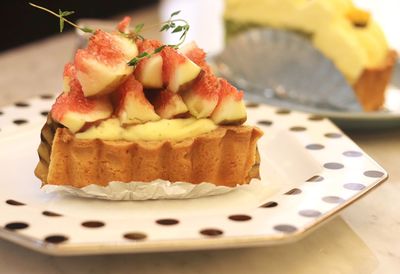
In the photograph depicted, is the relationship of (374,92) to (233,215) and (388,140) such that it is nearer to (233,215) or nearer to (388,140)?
(388,140)

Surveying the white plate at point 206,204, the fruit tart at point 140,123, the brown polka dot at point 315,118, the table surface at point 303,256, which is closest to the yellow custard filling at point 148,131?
the fruit tart at point 140,123

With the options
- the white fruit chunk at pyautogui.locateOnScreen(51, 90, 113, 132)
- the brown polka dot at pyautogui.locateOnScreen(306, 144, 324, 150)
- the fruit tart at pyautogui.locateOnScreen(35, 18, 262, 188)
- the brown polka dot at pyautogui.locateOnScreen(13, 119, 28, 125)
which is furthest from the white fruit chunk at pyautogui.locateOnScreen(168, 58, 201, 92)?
the brown polka dot at pyautogui.locateOnScreen(13, 119, 28, 125)

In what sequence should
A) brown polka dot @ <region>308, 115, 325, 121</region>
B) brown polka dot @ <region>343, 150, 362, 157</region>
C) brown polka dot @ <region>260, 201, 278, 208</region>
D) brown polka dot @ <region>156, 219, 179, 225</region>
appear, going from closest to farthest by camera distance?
1. brown polka dot @ <region>156, 219, 179, 225</region>
2. brown polka dot @ <region>260, 201, 278, 208</region>
3. brown polka dot @ <region>343, 150, 362, 157</region>
4. brown polka dot @ <region>308, 115, 325, 121</region>

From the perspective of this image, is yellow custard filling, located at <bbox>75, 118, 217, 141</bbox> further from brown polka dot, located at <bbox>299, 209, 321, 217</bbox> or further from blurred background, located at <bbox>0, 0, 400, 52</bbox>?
blurred background, located at <bbox>0, 0, 400, 52</bbox>

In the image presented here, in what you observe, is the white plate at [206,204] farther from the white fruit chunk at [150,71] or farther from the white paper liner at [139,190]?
the white fruit chunk at [150,71]

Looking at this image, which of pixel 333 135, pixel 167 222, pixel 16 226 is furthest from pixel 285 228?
pixel 333 135

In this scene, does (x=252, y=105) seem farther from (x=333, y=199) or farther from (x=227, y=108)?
→ (x=333, y=199)
